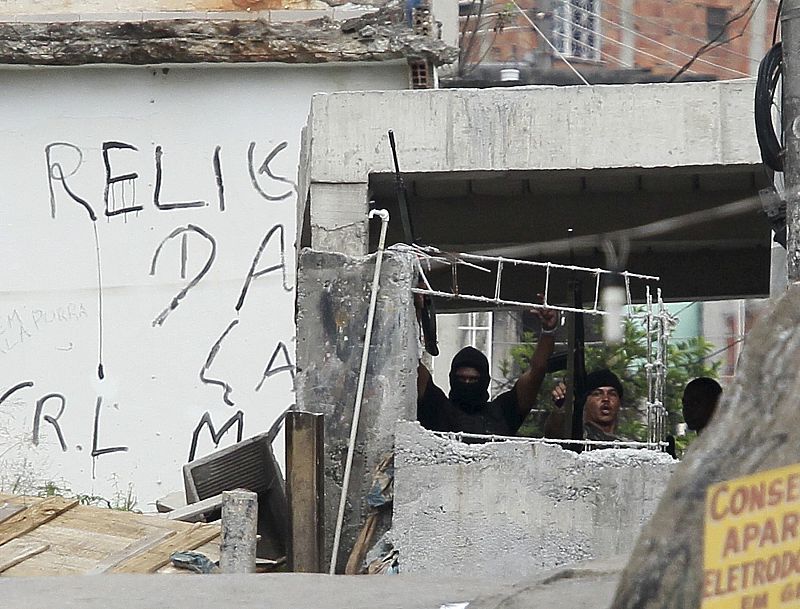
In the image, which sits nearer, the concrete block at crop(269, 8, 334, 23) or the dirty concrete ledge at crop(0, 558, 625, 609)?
the dirty concrete ledge at crop(0, 558, 625, 609)

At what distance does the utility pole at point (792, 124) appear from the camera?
4.97 metres

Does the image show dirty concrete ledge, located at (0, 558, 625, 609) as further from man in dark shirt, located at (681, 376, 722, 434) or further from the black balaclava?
man in dark shirt, located at (681, 376, 722, 434)

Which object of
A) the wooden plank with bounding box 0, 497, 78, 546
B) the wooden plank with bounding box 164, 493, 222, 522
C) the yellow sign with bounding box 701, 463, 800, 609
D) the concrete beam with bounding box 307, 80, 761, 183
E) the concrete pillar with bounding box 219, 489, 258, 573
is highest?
the concrete beam with bounding box 307, 80, 761, 183

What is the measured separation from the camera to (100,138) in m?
9.34

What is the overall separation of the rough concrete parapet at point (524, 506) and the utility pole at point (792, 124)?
1.22 m

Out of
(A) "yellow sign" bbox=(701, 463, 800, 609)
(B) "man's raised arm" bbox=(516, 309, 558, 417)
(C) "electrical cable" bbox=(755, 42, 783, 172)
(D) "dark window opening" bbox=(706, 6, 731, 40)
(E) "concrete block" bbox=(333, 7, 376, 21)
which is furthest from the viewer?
(D) "dark window opening" bbox=(706, 6, 731, 40)

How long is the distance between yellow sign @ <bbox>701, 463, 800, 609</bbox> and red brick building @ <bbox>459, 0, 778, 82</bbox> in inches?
703

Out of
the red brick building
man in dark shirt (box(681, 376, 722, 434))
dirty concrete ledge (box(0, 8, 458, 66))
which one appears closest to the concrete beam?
man in dark shirt (box(681, 376, 722, 434))

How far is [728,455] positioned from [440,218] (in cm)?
686

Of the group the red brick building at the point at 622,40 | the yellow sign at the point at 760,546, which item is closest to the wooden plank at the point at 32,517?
the yellow sign at the point at 760,546

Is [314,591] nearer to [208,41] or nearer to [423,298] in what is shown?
[423,298]

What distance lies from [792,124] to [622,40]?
63.4 ft

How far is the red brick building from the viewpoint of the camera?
69.5 ft

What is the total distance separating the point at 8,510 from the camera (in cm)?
679
